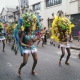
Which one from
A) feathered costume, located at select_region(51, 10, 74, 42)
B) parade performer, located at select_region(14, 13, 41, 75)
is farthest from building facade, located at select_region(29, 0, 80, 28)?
parade performer, located at select_region(14, 13, 41, 75)

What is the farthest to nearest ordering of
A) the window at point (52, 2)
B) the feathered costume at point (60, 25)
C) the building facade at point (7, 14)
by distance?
the building facade at point (7, 14)
the window at point (52, 2)
the feathered costume at point (60, 25)

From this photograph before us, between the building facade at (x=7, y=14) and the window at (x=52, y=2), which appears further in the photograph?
the building facade at (x=7, y=14)

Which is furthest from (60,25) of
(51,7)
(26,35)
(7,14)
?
(7,14)

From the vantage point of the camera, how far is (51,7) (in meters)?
24.5

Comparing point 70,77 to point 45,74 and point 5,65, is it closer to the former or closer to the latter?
point 45,74

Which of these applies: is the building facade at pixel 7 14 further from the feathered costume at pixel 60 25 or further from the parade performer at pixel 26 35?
the parade performer at pixel 26 35

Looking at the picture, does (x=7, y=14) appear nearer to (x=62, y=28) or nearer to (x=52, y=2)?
(x=52, y=2)

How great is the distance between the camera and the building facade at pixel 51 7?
66.7 ft

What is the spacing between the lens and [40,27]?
17.6 ft

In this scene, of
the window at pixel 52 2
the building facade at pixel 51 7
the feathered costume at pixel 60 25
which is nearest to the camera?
the feathered costume at pixel 60 25

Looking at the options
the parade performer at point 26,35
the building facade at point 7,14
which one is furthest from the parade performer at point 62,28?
the building facade at point 7,14

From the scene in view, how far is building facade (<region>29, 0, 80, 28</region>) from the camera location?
801 inches

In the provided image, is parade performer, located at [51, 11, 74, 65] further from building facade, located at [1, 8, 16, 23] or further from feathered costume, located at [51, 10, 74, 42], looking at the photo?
building facade, located at [1, 8, 16, 23]

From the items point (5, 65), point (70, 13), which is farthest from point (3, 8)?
point (5, 65)
